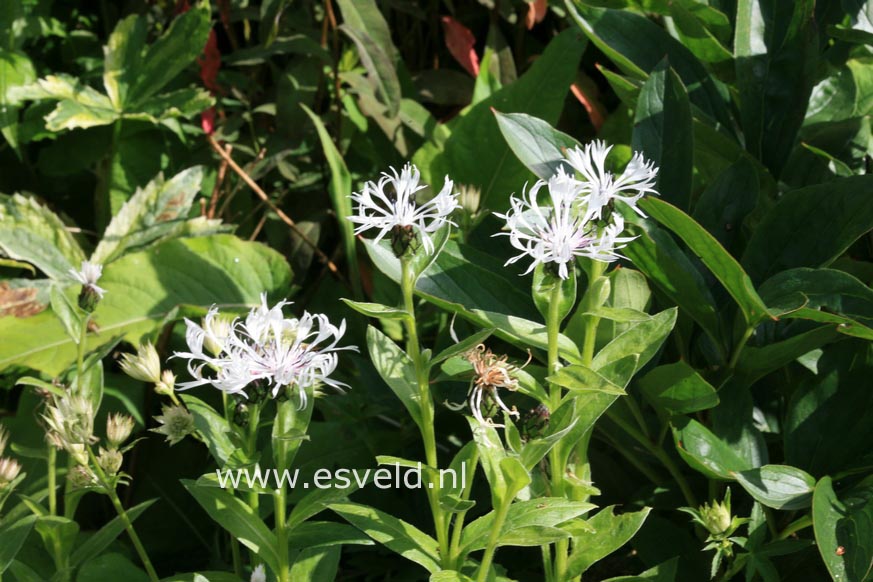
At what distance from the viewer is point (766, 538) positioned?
960 mm

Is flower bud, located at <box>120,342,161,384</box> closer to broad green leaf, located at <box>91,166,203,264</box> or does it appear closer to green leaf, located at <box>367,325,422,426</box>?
green leaf, located at <box>367,325,422,426</box>

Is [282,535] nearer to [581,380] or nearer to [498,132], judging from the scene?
[581,380]

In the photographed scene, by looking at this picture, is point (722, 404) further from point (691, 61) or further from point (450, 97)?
point (450, 97)

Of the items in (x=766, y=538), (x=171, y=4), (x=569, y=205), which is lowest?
(x=766, y=538)

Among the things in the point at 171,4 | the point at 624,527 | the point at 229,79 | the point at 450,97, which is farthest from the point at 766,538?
the point at 171,4

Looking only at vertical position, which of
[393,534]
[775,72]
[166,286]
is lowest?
[166,286]

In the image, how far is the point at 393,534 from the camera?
2.48 feet

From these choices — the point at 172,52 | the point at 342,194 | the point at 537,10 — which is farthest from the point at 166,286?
the point at 537,10

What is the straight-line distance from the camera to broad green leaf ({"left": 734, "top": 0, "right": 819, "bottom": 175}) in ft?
3.52

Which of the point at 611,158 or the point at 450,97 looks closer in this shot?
the point at 611,158

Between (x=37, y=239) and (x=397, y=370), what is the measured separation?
0.76 m

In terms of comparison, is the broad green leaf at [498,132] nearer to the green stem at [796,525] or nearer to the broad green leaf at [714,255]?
the broad green leaf at [714,255]

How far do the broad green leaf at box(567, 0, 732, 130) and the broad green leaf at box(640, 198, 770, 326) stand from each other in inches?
12.2

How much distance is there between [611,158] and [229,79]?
0.77 metres
